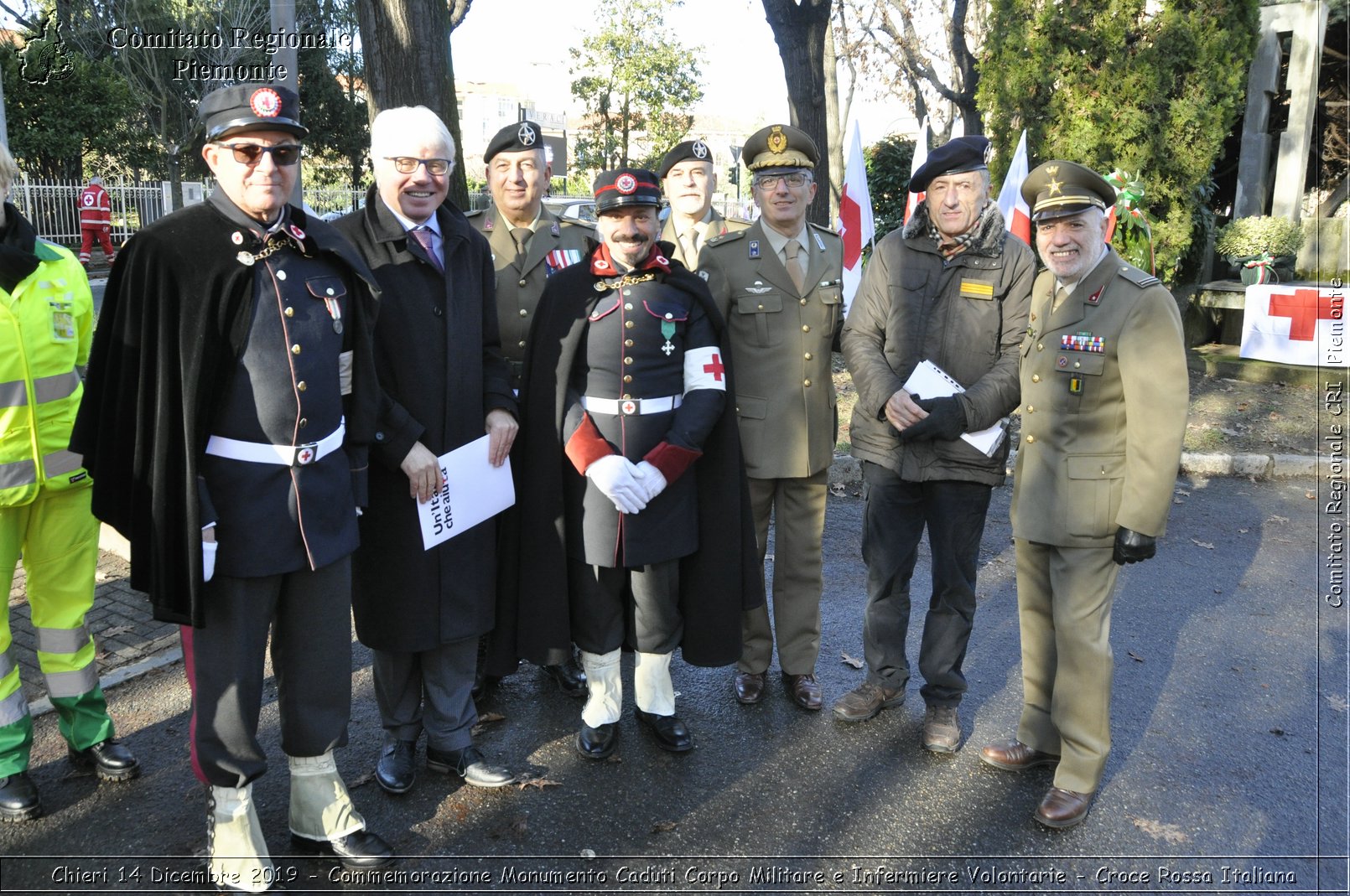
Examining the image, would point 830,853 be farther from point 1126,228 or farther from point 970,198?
point 1126,228

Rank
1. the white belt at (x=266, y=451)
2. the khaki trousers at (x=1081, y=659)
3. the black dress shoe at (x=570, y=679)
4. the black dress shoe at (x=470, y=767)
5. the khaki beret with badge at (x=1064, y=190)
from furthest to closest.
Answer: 1. the black dress shoe at (x=570, y=679)
2. the black dress shoe at (x=470, y=767)
3. the khaki trousers at (x=1081, y=659)
4. the khaki beret with badge at (x=1064, y=190)
5. the white belt at (x=266, y=451)

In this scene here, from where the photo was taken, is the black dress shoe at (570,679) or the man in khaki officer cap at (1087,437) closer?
the man in khaki officer cap at (1087,437)

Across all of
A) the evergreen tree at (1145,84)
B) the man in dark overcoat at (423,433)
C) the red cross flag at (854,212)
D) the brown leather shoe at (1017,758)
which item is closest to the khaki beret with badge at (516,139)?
the man in dark overcoat at (423,433)

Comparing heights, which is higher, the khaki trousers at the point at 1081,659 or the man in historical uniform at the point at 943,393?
the man in historical uniform at the point at 943,393

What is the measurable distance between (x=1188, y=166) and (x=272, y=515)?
11.2 m

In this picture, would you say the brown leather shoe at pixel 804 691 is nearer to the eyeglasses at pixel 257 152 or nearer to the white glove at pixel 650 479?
the white glove at pixel 650 479

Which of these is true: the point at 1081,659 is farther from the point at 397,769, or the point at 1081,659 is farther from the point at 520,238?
the point at 520,238

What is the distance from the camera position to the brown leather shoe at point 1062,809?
352 centimetres

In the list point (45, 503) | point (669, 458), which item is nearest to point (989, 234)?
point (669, 458)

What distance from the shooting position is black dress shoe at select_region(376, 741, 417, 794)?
3.67m

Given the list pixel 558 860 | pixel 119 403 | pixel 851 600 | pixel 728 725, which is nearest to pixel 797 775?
pixel 728 725

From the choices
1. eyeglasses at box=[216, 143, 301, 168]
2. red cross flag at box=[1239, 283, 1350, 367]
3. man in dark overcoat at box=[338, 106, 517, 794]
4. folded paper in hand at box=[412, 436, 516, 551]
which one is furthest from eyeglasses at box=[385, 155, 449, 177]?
red cross flag at box=[1239, 283, 1350, 367]

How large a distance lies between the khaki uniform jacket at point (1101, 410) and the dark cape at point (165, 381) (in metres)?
2.66

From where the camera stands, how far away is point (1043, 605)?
388 cm
